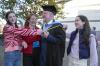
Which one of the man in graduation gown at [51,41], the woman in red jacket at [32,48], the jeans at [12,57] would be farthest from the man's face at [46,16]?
the jeans at [12,57]

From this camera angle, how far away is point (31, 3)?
40.2ft

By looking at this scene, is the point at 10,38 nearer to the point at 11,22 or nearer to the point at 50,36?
the point at 11,22

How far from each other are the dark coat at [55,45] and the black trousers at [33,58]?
0.32m

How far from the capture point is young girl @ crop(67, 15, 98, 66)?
6.00m

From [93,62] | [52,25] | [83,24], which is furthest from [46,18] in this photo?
[93,62]

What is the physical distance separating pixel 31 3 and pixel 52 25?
638cm

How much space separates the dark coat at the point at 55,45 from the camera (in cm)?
591

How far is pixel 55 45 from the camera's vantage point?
19.7ft

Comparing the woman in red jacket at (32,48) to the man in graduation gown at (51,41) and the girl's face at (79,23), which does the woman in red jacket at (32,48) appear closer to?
the man in graduation gown at (51,41)

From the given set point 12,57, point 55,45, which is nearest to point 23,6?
point 12,57

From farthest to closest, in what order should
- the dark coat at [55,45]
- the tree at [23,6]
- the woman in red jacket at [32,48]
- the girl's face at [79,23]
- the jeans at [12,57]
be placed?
the tree at [23,6] < the jeans at [12,57] < the woman in red jacket at [32,48] < the girl's face at [79,23] < the dark coat at [55,45]

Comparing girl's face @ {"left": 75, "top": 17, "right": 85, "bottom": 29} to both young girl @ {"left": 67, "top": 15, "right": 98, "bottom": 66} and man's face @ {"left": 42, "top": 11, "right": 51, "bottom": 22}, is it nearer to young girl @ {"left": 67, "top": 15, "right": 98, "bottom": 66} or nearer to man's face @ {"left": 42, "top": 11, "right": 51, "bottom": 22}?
young girl @ {"left": 67, "top": 15, "right": 98, "bottom": 66}

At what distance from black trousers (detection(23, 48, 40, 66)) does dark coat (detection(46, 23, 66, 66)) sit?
1.04ft

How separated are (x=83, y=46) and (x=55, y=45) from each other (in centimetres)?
52
